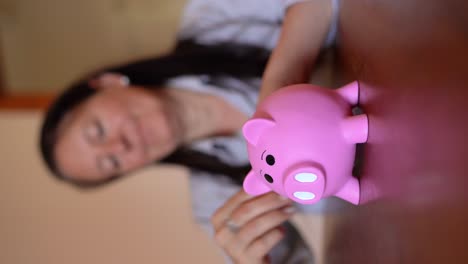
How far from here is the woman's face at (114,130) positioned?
839 millimetres

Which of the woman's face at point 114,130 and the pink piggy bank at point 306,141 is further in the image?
the woman's face at point 114,130

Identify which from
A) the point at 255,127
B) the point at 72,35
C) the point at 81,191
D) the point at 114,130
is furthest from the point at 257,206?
the point at 72,35

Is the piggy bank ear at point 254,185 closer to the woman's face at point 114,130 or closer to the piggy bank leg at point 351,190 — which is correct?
the piggy bank leg at point 351,190

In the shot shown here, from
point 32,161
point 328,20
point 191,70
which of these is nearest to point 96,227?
point 32,161

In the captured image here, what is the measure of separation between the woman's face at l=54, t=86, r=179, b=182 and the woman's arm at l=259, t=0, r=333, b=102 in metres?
0.42

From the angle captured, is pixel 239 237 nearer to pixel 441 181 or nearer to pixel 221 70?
pixel 441 181

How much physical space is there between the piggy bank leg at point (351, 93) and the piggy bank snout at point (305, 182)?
0.28 ft

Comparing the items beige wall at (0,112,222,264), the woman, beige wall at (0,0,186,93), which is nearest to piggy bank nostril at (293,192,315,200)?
the woman

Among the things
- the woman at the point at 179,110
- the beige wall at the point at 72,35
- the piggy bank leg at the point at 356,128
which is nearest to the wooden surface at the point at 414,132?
the piggy bank leg at the point at 356,128

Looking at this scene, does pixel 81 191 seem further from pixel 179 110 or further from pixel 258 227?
pixel 258 227

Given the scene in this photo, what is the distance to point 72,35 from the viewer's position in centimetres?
158

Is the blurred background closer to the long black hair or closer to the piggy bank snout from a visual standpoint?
the long black hair

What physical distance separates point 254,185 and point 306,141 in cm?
9

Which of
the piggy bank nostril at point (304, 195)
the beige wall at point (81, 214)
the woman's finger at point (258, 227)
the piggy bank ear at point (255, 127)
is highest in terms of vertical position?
the piggy bank ear at point (255, 127)
